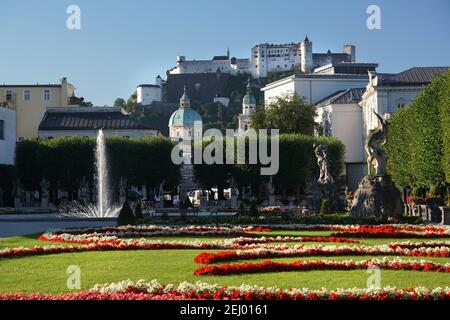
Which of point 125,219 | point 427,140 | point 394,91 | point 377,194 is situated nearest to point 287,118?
point 394,91

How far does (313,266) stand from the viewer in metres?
17.0

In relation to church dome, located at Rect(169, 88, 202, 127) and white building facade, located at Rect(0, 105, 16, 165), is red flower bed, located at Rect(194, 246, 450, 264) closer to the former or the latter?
white building facade, located at Rect(0, 105, 16, 165)

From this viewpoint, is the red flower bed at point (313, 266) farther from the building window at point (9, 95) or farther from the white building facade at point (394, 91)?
the building window at point (9, 95)

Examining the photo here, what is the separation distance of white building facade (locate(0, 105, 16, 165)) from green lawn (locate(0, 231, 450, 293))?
4660 centimetres

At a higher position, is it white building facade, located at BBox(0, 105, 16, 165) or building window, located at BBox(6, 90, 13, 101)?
building window, located at BBox(6, 90, 13, 101)

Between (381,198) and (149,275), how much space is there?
1834cm

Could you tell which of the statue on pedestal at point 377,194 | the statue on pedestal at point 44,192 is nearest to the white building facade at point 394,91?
the statue on pedestal at point 44,192

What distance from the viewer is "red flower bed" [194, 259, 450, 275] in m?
→ 16.5

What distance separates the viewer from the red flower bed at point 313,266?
1652cm

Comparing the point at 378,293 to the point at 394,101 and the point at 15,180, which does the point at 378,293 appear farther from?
the point at 394,101

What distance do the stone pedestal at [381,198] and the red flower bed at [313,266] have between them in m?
15.3

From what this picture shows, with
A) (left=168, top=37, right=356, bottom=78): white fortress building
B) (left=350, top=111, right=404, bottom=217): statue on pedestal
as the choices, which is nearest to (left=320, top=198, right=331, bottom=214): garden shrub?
(left=350, top=111, right=404, bottom=217): statue on pedestal

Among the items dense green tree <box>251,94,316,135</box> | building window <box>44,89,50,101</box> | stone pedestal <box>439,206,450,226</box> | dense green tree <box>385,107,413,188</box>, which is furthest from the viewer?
building window <box>44,89,50,101</box>
